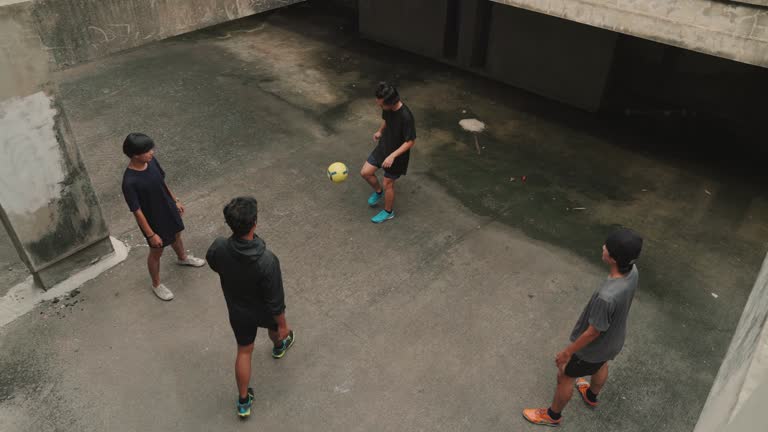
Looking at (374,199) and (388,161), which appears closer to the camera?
(388,161)

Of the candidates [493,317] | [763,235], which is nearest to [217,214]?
[493,317]

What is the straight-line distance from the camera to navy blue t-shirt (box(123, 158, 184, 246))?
482 centimetres

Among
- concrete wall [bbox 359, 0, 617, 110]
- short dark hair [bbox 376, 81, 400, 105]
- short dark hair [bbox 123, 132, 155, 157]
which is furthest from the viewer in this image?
concrete wall [bbox 359, 0, 617, 110]

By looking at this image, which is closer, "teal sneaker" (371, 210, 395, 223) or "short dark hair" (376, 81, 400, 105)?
"short dark hair" (376, 81, 400, 105)

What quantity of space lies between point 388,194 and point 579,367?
3375 millimetres

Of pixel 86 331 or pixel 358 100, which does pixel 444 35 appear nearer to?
pixel 358 100

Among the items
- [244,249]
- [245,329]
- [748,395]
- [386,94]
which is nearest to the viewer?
[748,395]

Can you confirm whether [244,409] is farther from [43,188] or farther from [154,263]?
[43,188]

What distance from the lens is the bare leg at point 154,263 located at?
533 cm

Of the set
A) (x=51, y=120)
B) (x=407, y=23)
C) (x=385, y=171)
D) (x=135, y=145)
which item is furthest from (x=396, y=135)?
(x=407, y=23)

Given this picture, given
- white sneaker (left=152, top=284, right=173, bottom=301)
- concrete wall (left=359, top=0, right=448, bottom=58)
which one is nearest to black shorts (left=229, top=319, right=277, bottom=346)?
white sneaker (left=152, top=284, right=173, bottom=301)

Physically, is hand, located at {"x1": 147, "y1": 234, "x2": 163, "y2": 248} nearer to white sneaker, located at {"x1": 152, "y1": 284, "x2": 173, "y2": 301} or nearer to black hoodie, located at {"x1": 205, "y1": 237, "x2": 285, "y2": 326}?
white sneaker, located at {"x1": 152, "y1": 284, "x2": 173, "y2": 301}

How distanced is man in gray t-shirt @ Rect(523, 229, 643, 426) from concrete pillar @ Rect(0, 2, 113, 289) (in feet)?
16.1

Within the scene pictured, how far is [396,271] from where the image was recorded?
618 centimetres
